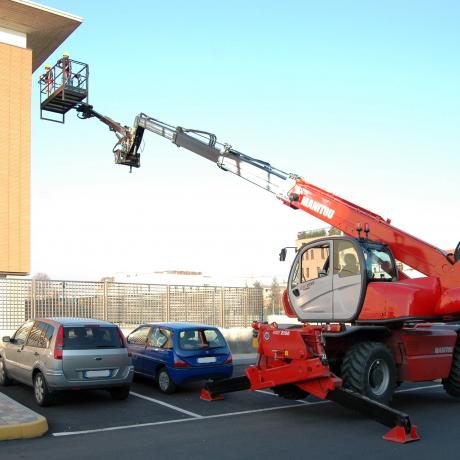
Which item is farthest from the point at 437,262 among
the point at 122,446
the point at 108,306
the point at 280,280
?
the point at 280,280

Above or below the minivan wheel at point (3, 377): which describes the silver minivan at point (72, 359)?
above

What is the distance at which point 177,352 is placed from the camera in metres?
11.5

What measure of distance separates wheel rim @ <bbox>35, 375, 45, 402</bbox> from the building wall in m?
14.4

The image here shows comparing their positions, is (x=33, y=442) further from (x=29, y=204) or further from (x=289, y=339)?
(x=29, y=204)

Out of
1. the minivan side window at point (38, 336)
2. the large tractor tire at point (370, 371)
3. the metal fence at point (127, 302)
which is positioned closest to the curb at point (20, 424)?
the minivan side window at point (38, 336)

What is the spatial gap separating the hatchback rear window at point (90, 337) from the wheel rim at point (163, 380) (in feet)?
4.96

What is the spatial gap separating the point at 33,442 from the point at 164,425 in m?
2.05

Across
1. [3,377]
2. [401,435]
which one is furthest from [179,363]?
[401,435]

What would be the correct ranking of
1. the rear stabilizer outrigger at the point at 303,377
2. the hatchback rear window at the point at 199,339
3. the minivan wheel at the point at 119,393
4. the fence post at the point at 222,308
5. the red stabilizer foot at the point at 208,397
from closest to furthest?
the rear stabilizer outrigger at the point at 303,377
the minivan wheel at the point at 119,393
the red stabilizer foot at the point at 208,397
the hatchback rear window at the point at 199,339
the fence post at the point at 222,308

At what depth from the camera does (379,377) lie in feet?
31.9

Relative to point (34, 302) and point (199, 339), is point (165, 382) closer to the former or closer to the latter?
point (199, 339)

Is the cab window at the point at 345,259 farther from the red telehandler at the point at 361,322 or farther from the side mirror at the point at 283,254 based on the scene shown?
the side mirror at the point at 283,254

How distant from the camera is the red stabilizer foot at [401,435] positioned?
770cm

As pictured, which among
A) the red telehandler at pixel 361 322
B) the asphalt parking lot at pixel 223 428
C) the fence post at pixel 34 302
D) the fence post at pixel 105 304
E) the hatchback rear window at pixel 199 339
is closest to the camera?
the asphalt parking lot at pixel 223 428
